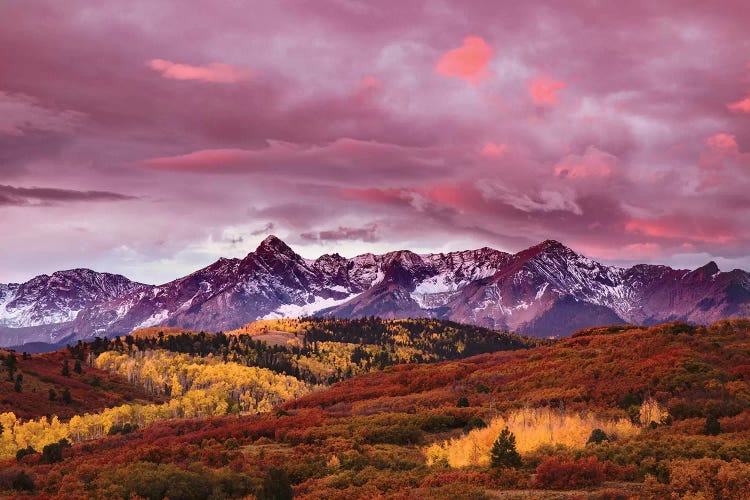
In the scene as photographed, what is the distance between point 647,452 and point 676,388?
2448 centimetres

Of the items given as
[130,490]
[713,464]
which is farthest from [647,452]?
[130,490]

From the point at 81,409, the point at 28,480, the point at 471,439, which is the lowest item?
the point at 81,409

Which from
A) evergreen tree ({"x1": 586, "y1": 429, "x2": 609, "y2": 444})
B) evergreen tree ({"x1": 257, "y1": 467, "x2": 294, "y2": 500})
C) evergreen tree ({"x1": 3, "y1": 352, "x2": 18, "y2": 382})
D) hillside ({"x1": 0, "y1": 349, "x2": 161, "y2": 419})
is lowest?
hillside ({"x1": 0, "y1": 349, "x2": 161, "y2": 419})

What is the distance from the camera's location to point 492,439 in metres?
33.4

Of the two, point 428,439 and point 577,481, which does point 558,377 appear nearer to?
point 428,439

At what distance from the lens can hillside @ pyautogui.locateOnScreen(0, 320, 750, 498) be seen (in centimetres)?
2477

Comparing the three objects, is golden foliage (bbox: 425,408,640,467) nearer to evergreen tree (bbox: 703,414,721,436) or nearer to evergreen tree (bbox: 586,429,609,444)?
evergreen tree (bbox: 586,429,609,444)

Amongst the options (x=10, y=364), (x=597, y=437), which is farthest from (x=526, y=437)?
(x=10, y=364)

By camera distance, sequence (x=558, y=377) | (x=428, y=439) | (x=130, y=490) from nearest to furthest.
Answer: (x=130, y=490) < (x=428, y=439) < (x=558, y=377)

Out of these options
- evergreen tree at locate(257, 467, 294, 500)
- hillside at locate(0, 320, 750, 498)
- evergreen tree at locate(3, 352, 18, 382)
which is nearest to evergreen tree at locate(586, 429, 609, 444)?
hillside at locate(0, 320, 750, 498)

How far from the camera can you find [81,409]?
156625 millimetres

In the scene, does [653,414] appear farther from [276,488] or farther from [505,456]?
[276,488]

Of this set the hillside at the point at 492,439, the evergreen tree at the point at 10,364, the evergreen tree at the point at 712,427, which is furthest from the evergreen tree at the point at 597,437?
the evergreen tree at the point at 10,364

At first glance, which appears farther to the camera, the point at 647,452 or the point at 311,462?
the point at 311,462
